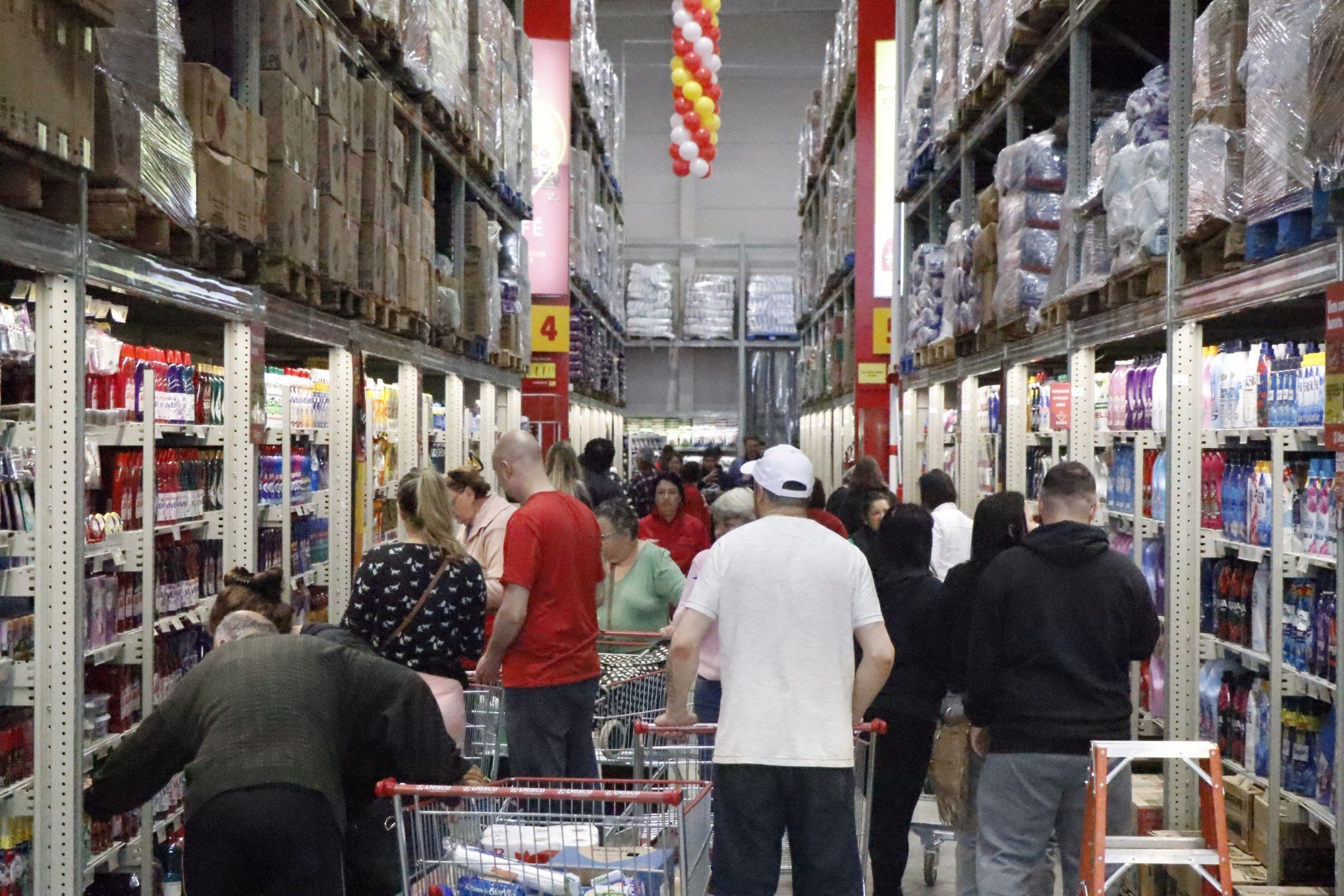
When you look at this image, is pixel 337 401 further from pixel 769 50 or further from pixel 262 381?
pixel 769 50

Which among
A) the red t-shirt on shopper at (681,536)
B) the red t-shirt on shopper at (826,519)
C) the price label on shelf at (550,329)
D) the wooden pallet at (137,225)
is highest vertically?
the price label on shelf at (550,329)

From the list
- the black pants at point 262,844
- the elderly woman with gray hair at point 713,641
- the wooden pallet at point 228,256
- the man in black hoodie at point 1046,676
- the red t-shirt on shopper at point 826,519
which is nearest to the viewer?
the black pants at point 262,844

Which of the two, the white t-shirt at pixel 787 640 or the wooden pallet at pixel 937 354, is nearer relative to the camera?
the white t-shirt at pixel 787 640

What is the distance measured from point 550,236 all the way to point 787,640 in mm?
11617

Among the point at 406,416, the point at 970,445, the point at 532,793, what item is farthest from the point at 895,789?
the point at 970,445

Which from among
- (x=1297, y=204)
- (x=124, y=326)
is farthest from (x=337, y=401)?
(x=1297, y=204)

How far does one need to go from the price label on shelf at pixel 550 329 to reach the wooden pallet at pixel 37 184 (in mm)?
10672

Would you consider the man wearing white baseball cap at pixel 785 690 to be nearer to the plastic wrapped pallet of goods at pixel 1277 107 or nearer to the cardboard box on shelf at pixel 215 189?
the plastic wrapped pallet of goods at pixel 1277 107

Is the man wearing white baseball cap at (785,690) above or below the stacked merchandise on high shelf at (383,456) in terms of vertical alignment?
below

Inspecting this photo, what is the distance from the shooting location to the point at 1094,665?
4.67 meters

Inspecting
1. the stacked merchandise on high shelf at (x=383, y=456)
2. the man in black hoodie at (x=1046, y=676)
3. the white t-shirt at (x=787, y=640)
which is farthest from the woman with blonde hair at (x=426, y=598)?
the stacked merchandise on high shelf at (x=383, y=456)

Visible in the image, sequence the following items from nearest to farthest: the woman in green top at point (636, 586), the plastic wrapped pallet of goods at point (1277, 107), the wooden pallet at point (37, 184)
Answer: the wooden pallet at point (37, 184) → the plastic wrapped pallet of goods at point (1277, 107) → the woman in green top at point (636, 586)

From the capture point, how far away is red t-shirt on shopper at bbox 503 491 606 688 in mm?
5473

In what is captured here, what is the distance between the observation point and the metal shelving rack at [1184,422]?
481cm
